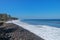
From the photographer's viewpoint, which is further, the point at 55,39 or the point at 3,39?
the point at 55,39

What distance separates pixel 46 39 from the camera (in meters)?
13.1

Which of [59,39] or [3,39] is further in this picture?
[59,39]

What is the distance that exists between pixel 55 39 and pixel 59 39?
36cm

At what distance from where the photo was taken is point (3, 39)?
12.1 metres

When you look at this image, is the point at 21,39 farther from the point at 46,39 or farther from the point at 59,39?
the point at 59,39

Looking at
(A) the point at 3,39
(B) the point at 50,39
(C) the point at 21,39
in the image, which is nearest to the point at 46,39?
(B) the point at 50,39

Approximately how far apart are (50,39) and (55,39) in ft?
1.43

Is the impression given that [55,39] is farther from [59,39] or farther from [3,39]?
[3,39]

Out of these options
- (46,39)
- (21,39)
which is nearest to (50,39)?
(46,39)

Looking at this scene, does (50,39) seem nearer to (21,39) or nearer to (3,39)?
(21,39)

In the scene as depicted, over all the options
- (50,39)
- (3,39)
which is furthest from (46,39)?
(3,39)

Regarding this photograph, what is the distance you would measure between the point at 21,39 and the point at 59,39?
3325 mm

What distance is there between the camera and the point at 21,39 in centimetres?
1233

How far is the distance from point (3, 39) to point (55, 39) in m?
4.51
